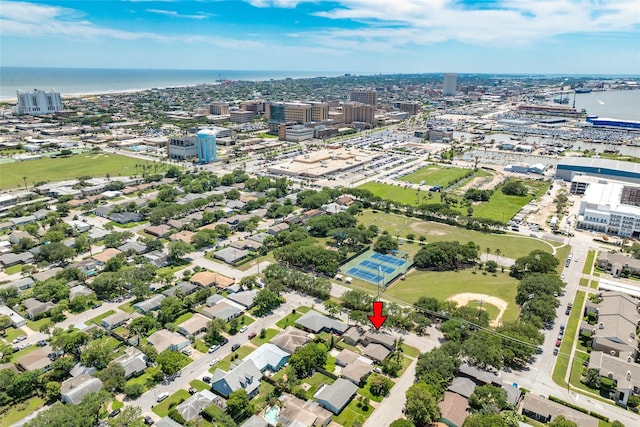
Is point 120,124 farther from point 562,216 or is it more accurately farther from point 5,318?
point 562,216

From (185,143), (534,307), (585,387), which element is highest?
(185,143)

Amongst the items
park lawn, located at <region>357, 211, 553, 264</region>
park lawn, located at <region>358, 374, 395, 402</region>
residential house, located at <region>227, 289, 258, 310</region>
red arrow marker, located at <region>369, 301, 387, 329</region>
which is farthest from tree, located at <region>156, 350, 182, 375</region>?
park lawn, located at <region>357, 211, 553, 264</region>

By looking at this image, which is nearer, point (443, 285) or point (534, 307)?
point (534, 307)

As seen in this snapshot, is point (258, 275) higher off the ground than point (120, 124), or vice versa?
point (120, 124)

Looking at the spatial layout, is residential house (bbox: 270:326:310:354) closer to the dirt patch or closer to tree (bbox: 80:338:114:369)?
tree (bbox: 80:338:114:369)

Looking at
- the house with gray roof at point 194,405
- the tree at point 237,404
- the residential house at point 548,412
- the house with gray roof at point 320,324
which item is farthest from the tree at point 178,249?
the residential house at point 548,412

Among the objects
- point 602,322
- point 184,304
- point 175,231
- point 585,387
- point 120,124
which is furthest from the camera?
point 120,124

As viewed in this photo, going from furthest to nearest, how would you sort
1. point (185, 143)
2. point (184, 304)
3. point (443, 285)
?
point (185, 143), point (443, 285), point (184, 304)

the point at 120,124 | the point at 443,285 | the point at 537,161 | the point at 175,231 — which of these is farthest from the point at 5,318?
the point at 120,124
